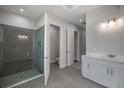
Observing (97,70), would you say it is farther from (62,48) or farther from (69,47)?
(69,47)

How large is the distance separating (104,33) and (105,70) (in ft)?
4.19

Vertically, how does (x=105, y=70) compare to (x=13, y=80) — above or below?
above

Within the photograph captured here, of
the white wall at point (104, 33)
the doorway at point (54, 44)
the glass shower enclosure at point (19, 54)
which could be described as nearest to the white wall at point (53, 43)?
the doorway at point (54, 44)

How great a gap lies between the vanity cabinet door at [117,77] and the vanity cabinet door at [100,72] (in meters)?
0.13

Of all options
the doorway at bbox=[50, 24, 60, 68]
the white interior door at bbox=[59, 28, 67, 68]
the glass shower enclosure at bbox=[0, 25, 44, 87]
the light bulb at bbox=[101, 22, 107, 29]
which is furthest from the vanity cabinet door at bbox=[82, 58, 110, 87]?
the doorway at bbox=[50, 24, 60, 68]

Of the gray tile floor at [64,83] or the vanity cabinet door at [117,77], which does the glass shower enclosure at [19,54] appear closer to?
the gray tile floor at [64,83]

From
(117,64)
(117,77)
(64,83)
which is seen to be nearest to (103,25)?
(117,64)

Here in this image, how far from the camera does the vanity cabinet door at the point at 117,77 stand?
5.51 ft

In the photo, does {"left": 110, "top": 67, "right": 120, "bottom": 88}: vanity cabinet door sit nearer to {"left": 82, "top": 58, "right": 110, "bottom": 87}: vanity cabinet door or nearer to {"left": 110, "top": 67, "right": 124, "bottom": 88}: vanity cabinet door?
{"left": 110, "top": 67, "right": 124, "bottom": 88}: vanity cabinet door

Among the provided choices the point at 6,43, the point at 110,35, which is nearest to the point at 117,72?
the point at 110,35

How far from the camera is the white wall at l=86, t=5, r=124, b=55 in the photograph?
2.06 metres

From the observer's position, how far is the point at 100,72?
2.13 metres
